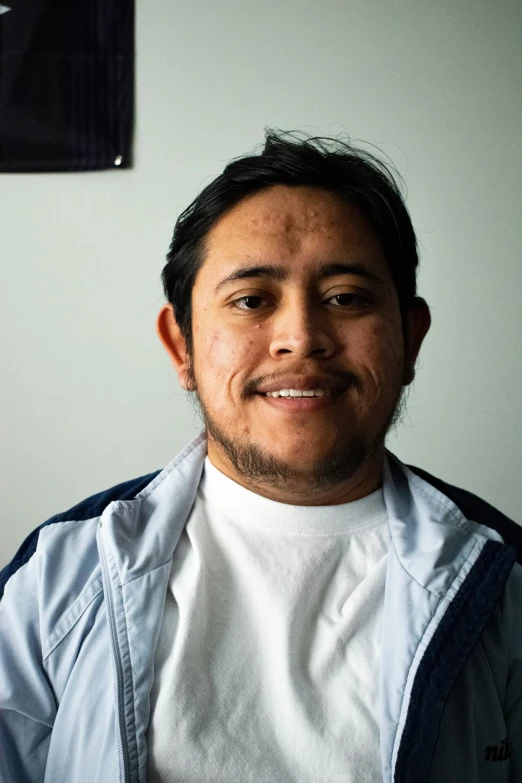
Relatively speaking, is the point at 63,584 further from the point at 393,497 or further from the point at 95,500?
the point at 393,497

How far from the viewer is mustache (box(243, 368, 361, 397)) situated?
0.99 metres

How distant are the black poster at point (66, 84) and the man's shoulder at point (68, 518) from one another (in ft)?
3.38

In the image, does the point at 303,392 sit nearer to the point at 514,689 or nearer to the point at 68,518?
the point at 68,518

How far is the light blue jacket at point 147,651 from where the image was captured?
877mm

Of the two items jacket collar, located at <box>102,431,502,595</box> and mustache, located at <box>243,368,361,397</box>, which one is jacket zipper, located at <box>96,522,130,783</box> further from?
mustache, located at <box>243,368,361,397</box>

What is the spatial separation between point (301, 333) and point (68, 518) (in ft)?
1.56

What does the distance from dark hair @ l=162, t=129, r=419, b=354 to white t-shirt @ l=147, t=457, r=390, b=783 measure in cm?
35

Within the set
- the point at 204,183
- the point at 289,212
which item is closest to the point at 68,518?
the point at 289,212

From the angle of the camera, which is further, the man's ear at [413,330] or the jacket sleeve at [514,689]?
the man's ear at [413,330]

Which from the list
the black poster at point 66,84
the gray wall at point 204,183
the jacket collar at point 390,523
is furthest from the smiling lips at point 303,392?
the black poster at point 66,84

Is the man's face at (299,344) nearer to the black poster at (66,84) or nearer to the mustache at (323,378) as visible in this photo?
the mustache at (323,378)

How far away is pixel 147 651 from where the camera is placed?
906 millimetres

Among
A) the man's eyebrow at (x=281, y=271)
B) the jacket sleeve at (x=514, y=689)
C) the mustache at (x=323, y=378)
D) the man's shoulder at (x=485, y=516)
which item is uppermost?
the man's eyebrow at (x=281, y=271)

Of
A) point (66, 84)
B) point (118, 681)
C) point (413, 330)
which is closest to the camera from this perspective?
point (118, 681)
